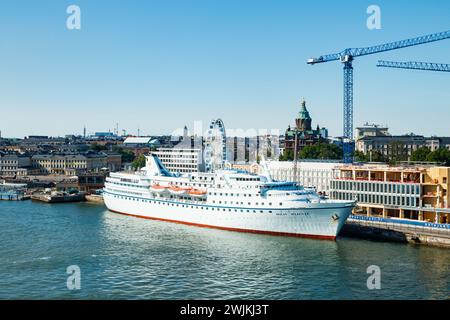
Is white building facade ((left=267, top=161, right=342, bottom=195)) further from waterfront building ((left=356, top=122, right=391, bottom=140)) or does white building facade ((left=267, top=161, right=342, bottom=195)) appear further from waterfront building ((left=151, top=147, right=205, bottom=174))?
waterfront building ((left=356, top=122, right=391, bottom=140))

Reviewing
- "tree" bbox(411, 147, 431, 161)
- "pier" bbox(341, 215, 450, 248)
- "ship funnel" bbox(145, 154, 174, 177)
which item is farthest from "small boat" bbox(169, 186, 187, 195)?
"tree" bbox(411, 147, 431, 161)

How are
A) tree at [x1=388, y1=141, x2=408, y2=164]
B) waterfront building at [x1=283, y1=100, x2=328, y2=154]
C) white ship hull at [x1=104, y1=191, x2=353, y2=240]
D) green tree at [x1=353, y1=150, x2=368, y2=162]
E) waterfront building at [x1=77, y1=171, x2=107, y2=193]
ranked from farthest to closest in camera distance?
waterfront building at [x1=283, y1=100, x2=328, y2=154] < tree at [x1=388, y1=141, x2=408, y2=164] < green tree at [x1=353, y1=150, x2=368, y2=162] < waterfront building at [x1=77, y1=171, x2=107, y2=193] < white ship hull at [x1=104, y1=191, x2=353, y2=240]

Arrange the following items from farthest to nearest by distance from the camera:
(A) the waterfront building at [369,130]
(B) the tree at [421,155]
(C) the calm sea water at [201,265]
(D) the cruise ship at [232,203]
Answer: (A) the waterfront building at [369,130], (B) the tree at [421,155], (D) the cruise ship at [232,203], (C) the calm sea water at [201,265]

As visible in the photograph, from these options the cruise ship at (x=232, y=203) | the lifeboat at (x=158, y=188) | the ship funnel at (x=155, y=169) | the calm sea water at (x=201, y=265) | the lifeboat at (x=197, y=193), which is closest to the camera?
the calm sea water at (x=201, y=265)

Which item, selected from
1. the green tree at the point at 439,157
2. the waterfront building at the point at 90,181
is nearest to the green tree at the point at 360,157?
the green tree at the point at 439,157

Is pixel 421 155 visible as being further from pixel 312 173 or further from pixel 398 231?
Answer: pixel 398 231

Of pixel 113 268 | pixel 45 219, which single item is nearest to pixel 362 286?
pixel 113 268

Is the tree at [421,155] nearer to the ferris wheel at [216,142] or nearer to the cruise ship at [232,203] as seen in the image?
the ferris wheel at [216,142]

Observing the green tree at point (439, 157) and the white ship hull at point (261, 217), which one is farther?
the green tree at point (439, 157)

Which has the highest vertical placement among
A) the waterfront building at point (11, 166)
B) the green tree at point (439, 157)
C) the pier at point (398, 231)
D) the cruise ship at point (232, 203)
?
the green tree at point (439, 157)
